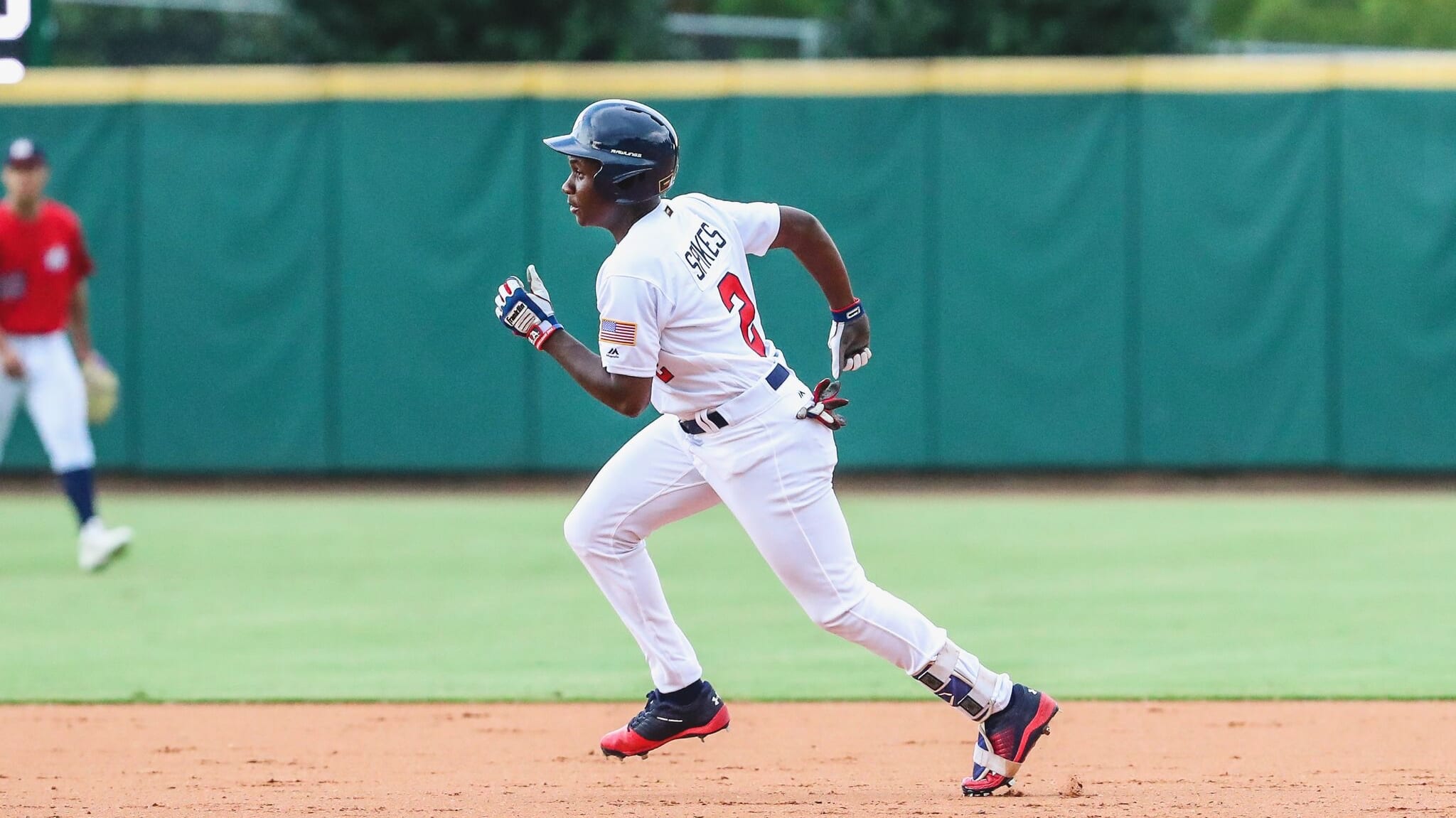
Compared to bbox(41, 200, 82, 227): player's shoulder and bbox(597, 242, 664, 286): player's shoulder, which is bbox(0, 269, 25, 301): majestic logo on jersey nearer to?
bbox(41, 200, 82, 227): player's shoulder

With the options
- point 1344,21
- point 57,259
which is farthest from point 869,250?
point 1344,21

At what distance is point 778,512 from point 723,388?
0.35 metres

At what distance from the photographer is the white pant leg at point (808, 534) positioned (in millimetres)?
4836

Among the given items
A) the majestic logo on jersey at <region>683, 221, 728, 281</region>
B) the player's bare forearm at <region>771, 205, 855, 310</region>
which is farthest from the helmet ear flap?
the player's bare forearm at <region>771, 205, 855, 310</region>

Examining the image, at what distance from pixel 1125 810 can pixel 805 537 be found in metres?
1.03

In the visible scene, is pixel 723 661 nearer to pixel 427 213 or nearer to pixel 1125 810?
pixel 1125 810

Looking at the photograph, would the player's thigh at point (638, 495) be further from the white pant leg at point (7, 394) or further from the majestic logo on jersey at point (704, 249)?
the white pant leg at point (7, 394)

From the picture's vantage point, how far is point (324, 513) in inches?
502

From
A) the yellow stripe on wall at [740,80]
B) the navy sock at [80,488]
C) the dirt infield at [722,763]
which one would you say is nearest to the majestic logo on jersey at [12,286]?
the navy sock at [80,488]

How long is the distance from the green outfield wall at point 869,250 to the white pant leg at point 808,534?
9079 mm

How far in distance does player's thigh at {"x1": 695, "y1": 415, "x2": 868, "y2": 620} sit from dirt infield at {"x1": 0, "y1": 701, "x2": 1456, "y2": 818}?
54 centimetres

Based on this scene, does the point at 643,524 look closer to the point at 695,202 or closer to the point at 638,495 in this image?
the point at 638,495

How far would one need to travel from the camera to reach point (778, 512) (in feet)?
15.9

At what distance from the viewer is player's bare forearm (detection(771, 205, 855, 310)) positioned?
527 cm
